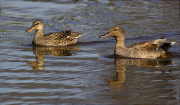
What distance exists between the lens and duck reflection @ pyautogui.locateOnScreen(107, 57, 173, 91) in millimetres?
8109

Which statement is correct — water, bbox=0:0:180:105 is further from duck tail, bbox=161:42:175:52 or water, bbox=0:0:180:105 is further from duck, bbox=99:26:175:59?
duck, bbox=99:26:175:59

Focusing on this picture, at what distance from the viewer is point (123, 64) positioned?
10148 millimetres

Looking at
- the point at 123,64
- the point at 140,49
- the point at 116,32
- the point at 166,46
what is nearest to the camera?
the point at 123,64

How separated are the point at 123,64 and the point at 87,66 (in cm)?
110

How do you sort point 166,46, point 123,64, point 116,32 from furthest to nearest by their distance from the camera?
point 166,46
point 116,32
point 123,64

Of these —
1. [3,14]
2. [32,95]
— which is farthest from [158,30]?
[32,95]

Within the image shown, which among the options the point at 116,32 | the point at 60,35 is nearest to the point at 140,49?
the point at 116,32

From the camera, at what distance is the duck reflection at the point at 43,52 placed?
999 centimetres

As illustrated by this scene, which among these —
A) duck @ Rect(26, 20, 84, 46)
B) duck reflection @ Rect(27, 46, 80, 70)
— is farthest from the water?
duck @ Rect(26, 20, 84, 46)

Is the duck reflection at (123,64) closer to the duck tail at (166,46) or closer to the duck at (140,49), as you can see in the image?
the duck at (140,49)

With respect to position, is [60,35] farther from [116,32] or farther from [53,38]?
[116,32]

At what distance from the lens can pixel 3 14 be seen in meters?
20.7

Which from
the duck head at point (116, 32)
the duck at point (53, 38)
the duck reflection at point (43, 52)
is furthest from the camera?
the duck at point (53, 38)

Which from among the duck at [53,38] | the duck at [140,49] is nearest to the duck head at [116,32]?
the duck at [140,49]
